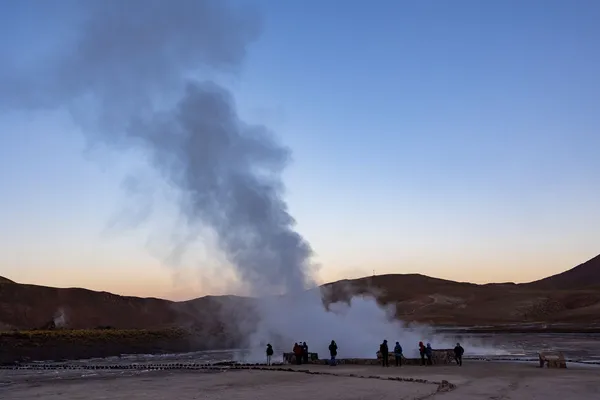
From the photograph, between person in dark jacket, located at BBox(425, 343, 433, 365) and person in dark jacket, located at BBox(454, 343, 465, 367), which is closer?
person in dark jacket, located at BBox(454, 343, 465, 367)

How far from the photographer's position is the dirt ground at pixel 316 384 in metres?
22.7

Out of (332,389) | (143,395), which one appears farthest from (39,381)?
(332,389)

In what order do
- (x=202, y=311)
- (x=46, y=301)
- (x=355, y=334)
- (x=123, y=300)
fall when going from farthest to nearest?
(x=202, y=311) → (x=123, y=300) → (x=46, y=301) → (x=355, y=334)

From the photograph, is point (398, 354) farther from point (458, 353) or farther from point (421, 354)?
point (458, 353)

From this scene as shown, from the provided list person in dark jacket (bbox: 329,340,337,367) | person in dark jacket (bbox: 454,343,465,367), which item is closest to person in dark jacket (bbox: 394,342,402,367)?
person in dark jacket (bbox: 454,343,465,367)

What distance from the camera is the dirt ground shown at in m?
22.7

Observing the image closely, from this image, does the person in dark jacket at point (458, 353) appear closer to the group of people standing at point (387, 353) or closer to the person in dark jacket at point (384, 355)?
the group of people standing at point (387, 353)

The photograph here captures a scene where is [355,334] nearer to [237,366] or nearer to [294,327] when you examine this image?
[294,327]

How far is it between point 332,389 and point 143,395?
691 cm

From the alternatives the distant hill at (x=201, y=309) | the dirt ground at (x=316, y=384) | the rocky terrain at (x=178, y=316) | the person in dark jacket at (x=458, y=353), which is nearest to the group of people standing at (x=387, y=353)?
the person in dark jacket at (x=458, y=353)

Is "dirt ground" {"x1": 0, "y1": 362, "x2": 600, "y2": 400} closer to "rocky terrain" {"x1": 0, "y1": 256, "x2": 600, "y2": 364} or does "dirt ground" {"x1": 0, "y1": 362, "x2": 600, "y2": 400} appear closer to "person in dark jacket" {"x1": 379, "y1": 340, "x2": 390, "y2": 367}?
"person in dark jacket" {"x1": 379, "y1": 340, "x2": 390, "y2": 367}

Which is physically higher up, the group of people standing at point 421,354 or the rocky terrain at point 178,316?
the rocky terrain at point 178,316

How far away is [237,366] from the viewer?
1430 inches

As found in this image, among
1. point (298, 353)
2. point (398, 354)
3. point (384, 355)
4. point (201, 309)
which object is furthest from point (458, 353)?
point (201, 309)
